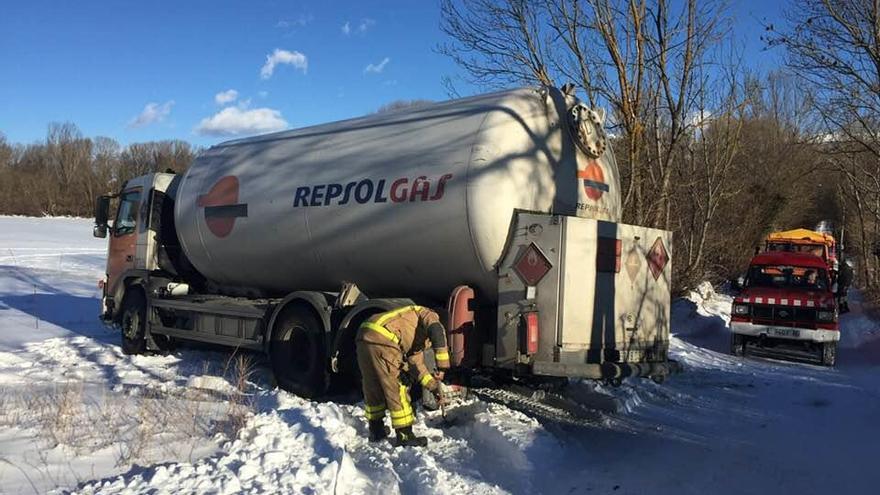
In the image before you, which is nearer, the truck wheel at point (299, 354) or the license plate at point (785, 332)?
the truck wheel at point (299, 354)

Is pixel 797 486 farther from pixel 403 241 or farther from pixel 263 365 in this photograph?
pixel 263 365

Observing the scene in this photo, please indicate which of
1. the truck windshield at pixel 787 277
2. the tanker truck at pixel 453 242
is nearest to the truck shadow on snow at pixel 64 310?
the tanker truck at pixel 453 242

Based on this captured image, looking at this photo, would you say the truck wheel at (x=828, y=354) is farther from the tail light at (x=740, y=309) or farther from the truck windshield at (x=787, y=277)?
the tail light at (x=740, y=309)

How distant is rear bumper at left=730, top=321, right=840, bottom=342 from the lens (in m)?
13.3

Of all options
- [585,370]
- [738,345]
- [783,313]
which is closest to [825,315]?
[783,313]

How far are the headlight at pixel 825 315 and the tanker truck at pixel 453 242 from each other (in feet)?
23.2

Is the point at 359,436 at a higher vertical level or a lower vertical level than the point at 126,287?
lower

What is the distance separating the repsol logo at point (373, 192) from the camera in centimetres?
706

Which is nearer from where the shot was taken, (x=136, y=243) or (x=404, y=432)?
(x=404, y=432)

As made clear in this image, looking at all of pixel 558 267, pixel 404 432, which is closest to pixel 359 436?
pixel 404 432

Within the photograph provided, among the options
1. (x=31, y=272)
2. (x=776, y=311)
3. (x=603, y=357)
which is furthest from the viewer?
(x=31, y=272)

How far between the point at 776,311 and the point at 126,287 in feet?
40.1

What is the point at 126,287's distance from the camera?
1179cm

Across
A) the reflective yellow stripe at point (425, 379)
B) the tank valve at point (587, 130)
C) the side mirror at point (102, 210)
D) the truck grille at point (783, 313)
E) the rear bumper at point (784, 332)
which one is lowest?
the rear bumper at point (784, 332)
